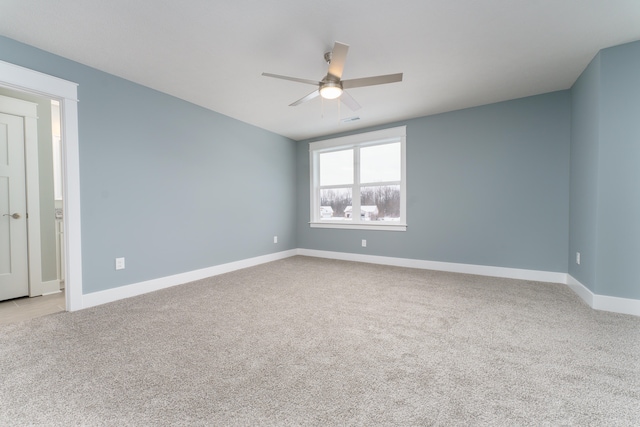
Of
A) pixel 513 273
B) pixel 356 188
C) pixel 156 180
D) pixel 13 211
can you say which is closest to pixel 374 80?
pixel 156 180

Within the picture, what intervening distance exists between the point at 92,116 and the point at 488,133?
4.78 m

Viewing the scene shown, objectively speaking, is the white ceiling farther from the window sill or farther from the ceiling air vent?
the window sill

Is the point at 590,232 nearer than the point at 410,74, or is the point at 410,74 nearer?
the point at 590,232

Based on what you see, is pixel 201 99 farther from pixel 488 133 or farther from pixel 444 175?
pixel 488 133

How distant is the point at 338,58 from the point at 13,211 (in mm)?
3880

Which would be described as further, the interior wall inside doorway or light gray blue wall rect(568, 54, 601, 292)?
the interior wall inside doorway

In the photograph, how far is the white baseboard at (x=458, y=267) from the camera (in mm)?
3448

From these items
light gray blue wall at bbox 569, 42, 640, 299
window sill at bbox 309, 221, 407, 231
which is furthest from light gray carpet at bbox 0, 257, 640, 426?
window sill at bbox 309, 221, 407, 231

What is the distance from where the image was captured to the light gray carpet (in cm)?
126

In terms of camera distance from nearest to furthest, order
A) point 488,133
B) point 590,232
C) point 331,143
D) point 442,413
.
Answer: point 442,413, point 590,232, point 488,133, point 331,143

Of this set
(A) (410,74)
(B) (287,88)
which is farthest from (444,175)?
(B) (287,88)

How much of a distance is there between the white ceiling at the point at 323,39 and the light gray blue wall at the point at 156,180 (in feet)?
0.79

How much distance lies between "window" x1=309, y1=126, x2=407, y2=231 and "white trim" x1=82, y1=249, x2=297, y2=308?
1.66 m

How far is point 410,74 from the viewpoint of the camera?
2.86 metres
